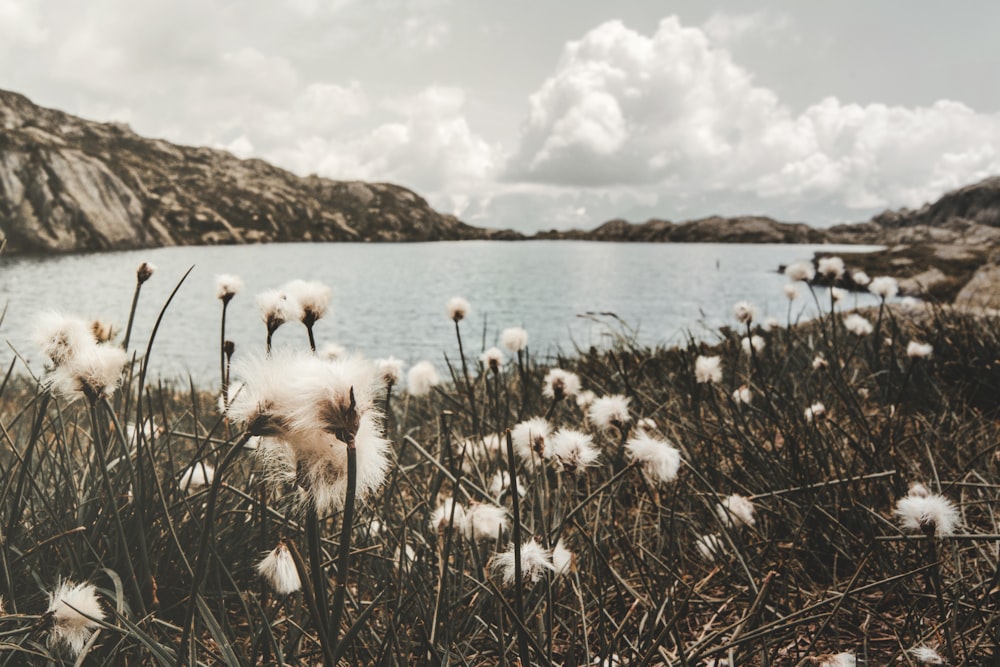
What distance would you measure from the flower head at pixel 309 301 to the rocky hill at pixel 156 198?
46.0m

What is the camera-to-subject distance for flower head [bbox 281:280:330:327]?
154 cm

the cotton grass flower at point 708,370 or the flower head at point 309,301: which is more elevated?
the flower head at point 309,301

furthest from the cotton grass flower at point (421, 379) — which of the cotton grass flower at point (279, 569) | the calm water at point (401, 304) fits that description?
the calm water at point (401, 304)

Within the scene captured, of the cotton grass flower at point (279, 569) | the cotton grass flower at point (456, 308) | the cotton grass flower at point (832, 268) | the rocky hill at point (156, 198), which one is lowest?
the cotton grass flower at point (279, 569)

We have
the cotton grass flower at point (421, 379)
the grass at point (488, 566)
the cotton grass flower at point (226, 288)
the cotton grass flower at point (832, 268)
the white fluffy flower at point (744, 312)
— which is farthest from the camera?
the cotton grass flower at point (832, 268)

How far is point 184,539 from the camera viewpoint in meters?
1.84

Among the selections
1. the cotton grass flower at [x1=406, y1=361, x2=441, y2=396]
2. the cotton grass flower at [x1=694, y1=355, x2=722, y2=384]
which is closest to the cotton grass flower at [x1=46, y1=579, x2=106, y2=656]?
the cotton grass flower at [x1=406, y1=361, x2=441, y2=396]

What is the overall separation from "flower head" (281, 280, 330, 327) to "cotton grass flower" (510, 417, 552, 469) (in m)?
0.63

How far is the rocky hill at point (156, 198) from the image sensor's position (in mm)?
64500

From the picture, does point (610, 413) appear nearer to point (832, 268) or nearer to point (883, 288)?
point (832, 268)

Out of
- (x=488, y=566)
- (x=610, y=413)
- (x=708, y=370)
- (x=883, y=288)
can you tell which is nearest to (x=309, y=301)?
(x=488, y=566)

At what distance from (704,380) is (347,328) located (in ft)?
65.8

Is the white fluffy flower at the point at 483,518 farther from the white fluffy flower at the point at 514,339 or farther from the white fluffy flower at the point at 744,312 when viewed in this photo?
the white fluffy flower at the point at 744,312

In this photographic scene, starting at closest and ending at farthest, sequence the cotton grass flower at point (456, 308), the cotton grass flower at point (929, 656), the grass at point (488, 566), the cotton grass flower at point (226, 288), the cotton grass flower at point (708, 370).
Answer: the grass at point (488, 566)
the cotton grass flower at point (929, 656)
the cotton grass flower at point (226, 288)
the cotton grass flower at point (456, 308)
the cotton grass flower at point (708, 370)
